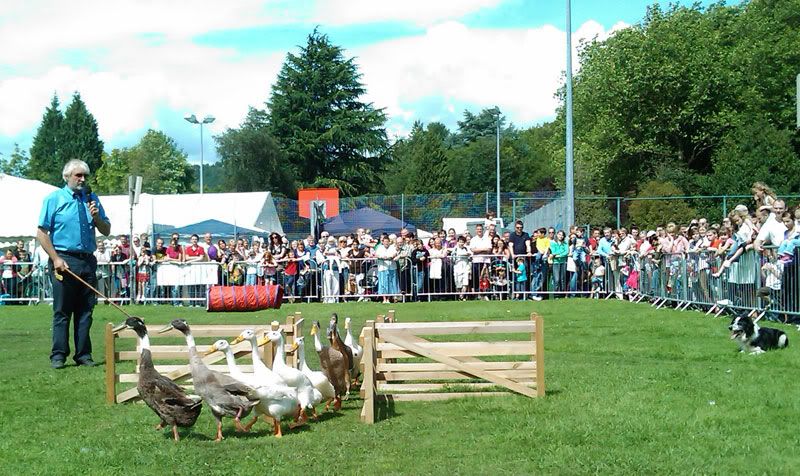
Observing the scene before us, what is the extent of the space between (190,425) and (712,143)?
60023 mm

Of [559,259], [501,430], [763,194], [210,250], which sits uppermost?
[763,194]

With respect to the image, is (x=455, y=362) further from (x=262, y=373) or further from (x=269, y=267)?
(x=269, y=267)

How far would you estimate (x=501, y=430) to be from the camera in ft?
26.5

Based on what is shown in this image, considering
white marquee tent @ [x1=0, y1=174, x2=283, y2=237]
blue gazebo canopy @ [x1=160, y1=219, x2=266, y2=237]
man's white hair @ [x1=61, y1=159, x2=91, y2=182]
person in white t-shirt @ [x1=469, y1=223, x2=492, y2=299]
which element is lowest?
person in white t-shirt @ [x1=469, y1=223, x2=492, y2=299]

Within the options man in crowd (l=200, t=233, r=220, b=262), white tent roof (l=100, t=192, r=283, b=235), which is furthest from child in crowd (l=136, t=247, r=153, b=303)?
white tent roof (l=100, t=192, r=283, b=235)

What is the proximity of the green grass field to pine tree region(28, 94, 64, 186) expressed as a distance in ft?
410

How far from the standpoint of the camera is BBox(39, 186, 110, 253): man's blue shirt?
1174 cm

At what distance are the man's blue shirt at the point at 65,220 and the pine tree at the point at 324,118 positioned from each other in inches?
2609

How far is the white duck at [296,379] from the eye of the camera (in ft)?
27.3

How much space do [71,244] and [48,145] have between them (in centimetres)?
12853

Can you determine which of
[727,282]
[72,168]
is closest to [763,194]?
[727,282]

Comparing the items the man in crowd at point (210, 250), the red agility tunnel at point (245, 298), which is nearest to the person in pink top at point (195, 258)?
the man in crowd at point (210, 250)

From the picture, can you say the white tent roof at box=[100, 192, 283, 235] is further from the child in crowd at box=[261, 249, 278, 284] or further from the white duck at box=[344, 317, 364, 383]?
the white duck at box=[344, 317, 364, 383]

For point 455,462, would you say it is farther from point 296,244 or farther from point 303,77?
point 303,77
